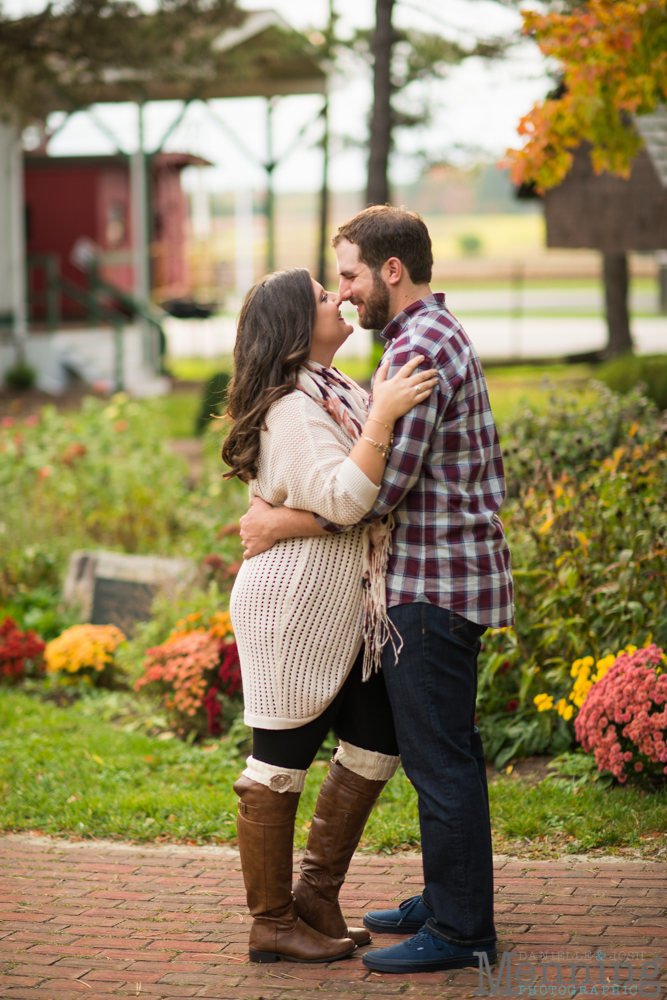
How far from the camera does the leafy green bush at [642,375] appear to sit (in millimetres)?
8328

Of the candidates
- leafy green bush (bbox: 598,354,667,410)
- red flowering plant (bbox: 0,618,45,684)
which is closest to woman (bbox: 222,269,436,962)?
red flowering plant (bbox: 0,618,45,684)

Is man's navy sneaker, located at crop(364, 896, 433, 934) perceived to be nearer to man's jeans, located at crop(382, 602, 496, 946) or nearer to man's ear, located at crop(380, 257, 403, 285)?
man's jeans, located at crop(382, 602, 496, 946)

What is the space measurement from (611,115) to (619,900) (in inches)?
164

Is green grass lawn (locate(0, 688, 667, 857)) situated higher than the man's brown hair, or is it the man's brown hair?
the man's brown hair

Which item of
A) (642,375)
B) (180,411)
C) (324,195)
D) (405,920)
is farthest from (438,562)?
(324,195)

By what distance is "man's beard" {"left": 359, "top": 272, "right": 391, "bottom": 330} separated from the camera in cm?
289

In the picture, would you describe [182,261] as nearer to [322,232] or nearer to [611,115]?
[322,232]

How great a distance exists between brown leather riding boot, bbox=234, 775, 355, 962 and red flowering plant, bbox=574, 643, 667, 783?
4.47 feet

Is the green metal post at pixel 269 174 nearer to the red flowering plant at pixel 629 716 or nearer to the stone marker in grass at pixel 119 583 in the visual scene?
the stone marker in grass at pixel 119 583

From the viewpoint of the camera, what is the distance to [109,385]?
57.4 ft

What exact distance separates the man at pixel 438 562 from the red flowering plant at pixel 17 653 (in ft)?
12.5

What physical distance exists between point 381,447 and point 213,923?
164 cm

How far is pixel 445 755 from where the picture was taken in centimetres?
284

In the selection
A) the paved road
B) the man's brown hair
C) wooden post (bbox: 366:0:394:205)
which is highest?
wooden post (bbox: 366:0:394:205)
